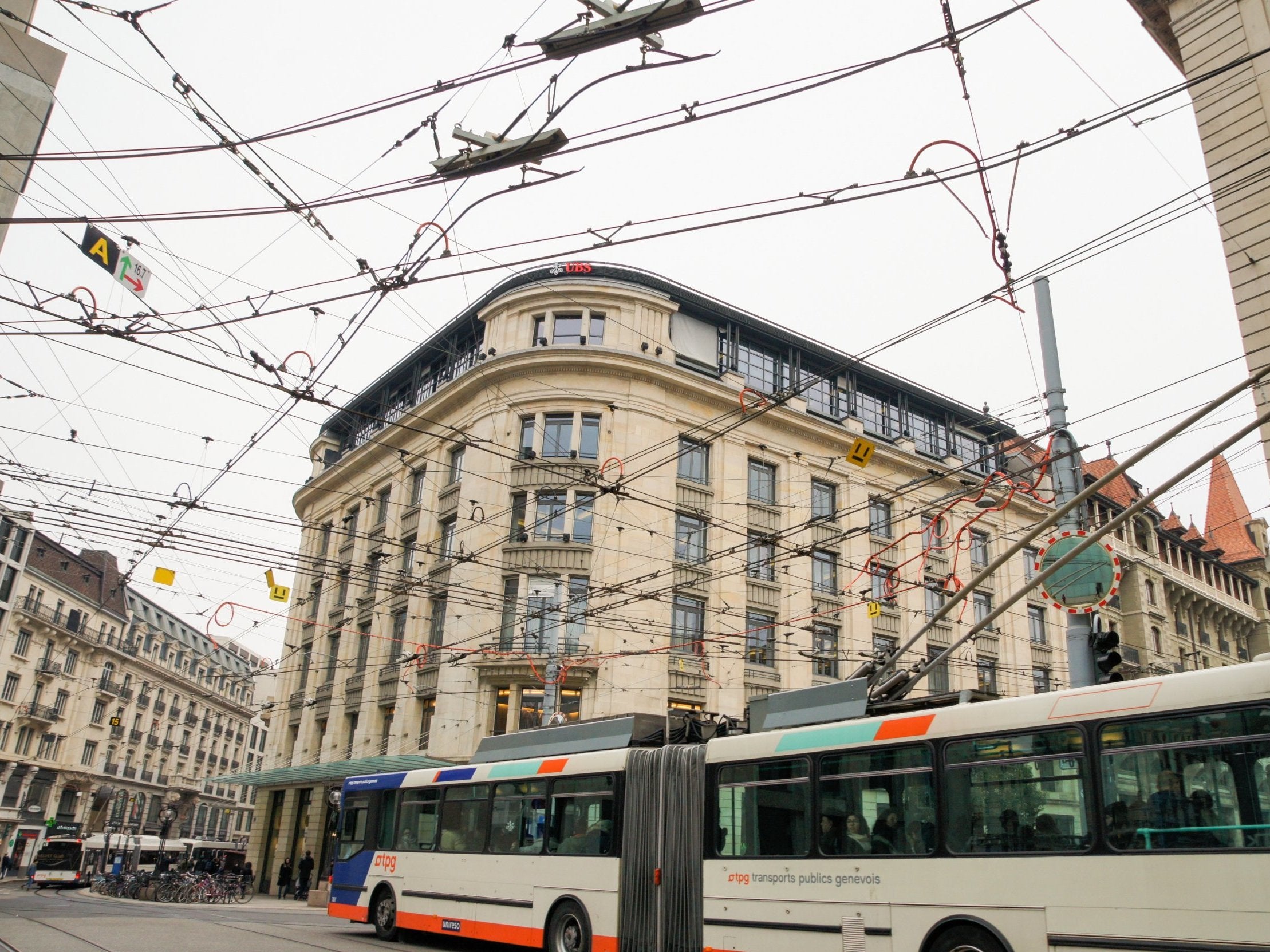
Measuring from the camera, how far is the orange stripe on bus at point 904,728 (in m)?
9.54

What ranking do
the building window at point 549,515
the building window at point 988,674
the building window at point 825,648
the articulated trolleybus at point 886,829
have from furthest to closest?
the building window at point 988,674, the building window at point 825,648, the building window at point 549,515, the articulated trolleybus at point 886,829

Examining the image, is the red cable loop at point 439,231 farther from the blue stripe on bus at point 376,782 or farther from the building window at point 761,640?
the building window at point 761,640

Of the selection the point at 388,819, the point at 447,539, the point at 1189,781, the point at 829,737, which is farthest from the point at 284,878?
the point at 1189,781

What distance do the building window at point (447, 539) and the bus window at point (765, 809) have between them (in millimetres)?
23647

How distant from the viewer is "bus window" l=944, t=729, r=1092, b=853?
8.27 m

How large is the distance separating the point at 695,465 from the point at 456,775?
64.3 ft

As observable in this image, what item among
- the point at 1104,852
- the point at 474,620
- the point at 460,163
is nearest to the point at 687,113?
the point at 460,163

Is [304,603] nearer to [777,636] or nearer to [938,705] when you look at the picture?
[777,636]

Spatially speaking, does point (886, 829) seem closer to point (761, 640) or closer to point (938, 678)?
point (761, 640)

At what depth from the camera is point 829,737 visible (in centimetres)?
1043

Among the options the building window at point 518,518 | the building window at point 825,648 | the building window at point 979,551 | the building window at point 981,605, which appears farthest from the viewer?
the building window at point 981,605

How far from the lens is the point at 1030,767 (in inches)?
342

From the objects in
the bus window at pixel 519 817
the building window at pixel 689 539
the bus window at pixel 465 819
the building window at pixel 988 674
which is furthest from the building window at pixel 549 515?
the building window at pixel 988 674

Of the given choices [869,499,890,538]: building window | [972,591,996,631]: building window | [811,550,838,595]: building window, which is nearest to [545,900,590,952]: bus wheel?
[811,550,838,595]: building window
